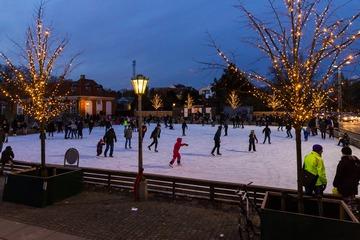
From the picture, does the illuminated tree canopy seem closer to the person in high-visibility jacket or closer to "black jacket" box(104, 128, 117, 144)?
"black jacket" box(104, 128, 117, 144)

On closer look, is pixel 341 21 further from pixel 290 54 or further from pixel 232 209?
pixel 232 209

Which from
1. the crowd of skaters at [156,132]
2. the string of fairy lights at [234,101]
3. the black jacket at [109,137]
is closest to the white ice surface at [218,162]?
the crowd of skaters at [156,132]

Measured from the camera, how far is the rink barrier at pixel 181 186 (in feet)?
28.4

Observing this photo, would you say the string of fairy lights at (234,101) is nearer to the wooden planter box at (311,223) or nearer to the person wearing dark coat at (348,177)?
the person wearing dark coat at (348,177)

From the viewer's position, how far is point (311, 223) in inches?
221

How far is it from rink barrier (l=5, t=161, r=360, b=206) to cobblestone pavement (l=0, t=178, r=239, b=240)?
0.88ft

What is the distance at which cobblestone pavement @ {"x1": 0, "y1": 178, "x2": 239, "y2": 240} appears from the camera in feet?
23.8

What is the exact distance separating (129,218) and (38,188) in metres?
2.52

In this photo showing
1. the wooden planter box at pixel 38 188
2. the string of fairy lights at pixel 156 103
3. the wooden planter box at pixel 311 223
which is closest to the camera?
the wooden planter box at pixel 311 223

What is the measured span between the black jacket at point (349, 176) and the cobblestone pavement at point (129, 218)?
2.14 metres

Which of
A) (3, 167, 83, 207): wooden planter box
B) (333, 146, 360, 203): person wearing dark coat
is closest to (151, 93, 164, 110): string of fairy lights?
(3, 167, 83, 207): wooden planter box

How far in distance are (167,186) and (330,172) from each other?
21.9 ft

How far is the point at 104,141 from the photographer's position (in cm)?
1877

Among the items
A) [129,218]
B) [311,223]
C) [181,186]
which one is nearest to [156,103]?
[181,186]
